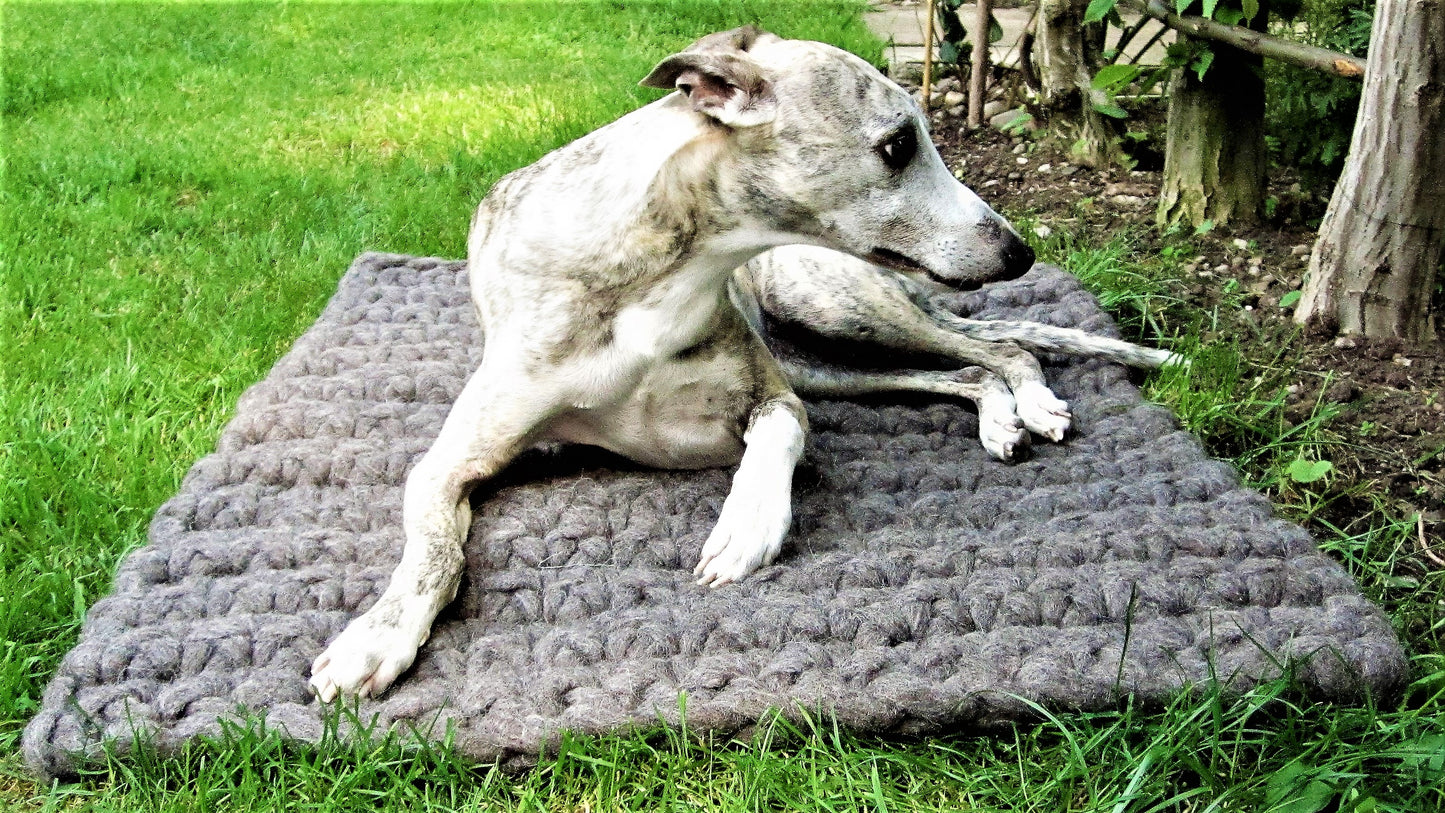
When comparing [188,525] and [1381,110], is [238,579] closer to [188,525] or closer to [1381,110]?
[188,525]

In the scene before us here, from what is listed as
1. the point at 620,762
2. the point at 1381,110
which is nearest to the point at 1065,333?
the point at 1381,110

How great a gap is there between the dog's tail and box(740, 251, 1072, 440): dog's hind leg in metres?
0.09

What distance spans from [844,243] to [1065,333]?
134cm

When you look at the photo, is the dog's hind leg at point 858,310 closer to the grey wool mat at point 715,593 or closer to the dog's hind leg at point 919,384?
the dog's hind leg at point 919,384

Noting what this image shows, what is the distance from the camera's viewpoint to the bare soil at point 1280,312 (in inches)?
122

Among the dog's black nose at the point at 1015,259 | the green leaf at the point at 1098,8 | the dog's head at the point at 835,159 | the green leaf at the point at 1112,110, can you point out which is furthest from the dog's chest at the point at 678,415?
the green leaf at the point at 1112,110

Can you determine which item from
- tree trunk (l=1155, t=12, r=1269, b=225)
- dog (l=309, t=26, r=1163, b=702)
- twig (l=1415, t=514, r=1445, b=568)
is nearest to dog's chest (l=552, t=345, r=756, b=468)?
dog (l=309, t=26, r=1163, b=702)

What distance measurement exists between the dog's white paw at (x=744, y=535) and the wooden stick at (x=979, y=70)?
10.3 ft

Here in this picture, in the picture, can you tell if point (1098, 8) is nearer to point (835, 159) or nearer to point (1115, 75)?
point (1115, 75)

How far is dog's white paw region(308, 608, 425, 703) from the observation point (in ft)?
7.64

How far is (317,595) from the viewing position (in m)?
2.62

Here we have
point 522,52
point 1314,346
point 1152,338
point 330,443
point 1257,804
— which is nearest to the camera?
point 1257,804

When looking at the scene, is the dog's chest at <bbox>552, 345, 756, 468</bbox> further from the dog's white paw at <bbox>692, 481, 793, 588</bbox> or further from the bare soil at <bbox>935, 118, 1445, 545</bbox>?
the bare soil at <bbox>935, 118, 1445, 545</bbox>

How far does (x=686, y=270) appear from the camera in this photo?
2.70 meters
